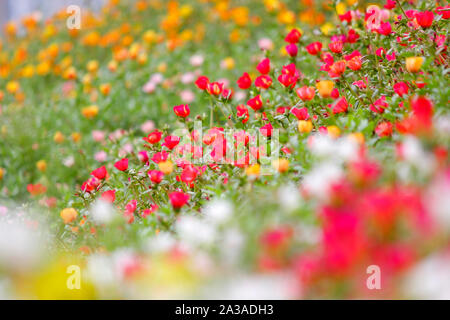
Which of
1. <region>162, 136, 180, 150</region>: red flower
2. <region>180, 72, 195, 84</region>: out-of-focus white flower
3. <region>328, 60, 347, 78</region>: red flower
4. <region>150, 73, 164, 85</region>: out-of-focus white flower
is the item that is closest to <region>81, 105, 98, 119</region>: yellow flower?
<region>150, 73, 164, 85</region>: out-of-focus white flower

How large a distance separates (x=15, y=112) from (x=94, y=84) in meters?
0.58

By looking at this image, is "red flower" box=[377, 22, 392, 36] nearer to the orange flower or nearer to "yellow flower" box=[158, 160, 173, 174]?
the orange flower

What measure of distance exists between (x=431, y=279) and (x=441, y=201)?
132 mm

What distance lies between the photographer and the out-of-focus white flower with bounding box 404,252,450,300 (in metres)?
0.75

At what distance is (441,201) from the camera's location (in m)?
0.79

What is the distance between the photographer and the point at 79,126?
2988 millimetres

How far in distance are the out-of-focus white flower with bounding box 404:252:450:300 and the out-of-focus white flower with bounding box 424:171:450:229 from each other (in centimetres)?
6

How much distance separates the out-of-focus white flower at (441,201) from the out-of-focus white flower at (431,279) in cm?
6

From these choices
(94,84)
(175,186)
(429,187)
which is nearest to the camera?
(429,187)

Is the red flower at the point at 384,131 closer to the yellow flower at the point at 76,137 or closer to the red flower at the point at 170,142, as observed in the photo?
the red flower at the point at 170,142

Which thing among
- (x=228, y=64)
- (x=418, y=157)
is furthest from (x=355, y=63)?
(x=228, y=64)

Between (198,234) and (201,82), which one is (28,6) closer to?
(201,82)

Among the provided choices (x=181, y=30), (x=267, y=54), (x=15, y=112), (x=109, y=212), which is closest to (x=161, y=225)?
(x=109, y=212)
